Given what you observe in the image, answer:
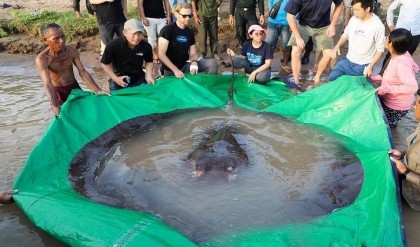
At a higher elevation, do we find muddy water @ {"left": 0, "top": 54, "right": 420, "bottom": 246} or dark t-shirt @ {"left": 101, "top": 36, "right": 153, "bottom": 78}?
dark t-shirt @ {"left": 101, "top": 36, "right": 153, "bottom": 78}

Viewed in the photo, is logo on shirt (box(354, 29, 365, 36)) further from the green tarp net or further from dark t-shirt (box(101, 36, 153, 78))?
dark t-shirt (box(101, 36, 153, 78))

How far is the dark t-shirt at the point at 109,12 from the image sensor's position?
6.55m

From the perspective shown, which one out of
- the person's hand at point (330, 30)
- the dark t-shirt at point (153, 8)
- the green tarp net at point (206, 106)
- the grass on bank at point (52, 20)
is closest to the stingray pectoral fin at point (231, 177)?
the green tarp net at point (206, 106)

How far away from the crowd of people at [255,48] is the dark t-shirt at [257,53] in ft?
0.05

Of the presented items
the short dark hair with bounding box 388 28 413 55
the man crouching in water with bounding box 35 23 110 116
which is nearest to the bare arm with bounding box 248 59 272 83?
the short dark hair with bounding box 388 28 413 55

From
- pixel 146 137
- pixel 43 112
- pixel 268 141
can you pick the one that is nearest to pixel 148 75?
pixel 146 137

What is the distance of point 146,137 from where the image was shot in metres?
4.66

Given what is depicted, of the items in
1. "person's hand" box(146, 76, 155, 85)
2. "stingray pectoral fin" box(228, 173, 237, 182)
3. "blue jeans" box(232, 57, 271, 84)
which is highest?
"person's hand" box(146, 76, 155, 85)

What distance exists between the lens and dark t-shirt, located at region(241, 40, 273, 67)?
20.7 feet

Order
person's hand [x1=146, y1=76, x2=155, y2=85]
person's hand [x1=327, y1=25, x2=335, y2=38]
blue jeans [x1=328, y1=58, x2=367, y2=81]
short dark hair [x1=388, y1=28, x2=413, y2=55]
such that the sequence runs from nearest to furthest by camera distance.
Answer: short dark hair [x1=388, y1=28, x2=413, y2=55] < person's hand [x1=146, y1=76, x2=155, y2=85] < blue jeans [x1=328, y1=58, x2=367, y2=81] < person's hand [x1=327, y1=25, x2=335, y2=38]

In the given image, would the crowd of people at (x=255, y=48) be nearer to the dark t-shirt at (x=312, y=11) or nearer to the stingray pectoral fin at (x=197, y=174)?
the dark t-shirt at (x=312, y=11)

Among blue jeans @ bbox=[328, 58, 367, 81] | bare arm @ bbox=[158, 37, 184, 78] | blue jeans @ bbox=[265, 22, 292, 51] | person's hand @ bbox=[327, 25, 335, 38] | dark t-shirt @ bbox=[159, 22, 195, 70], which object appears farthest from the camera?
blue jeans @ bbox=[265, 22, 292, 51]

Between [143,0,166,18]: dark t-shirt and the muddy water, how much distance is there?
1602 millimetres

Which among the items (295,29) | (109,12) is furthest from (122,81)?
(295,29)
